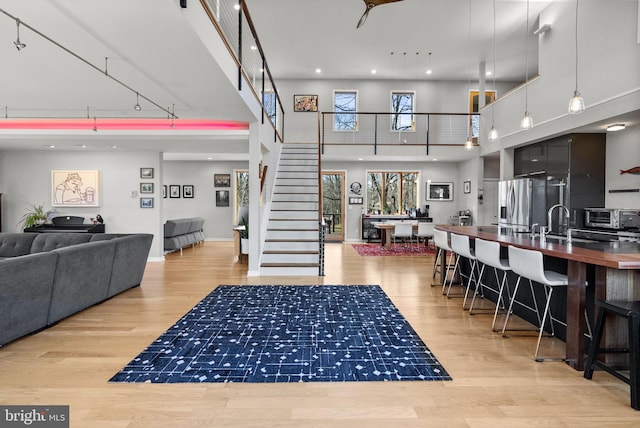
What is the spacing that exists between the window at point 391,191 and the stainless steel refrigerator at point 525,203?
4.33m

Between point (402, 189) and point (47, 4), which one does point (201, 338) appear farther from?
point (402, 189)

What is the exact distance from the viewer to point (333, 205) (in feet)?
37.6

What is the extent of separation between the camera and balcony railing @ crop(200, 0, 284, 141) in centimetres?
399

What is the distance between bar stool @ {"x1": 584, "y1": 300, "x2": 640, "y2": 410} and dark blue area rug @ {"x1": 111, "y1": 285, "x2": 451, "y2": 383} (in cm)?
108

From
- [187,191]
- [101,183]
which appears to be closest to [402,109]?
[187,191]

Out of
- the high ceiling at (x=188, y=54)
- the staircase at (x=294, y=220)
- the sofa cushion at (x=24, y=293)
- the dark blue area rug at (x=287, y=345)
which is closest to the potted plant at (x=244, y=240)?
the staircase at (x=294, y=220)

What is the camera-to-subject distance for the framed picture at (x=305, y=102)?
11.2 metres

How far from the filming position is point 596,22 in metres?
5.09

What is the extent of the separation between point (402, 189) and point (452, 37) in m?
4.73

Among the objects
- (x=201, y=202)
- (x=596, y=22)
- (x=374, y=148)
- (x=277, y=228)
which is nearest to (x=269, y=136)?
(x=277, y=228)

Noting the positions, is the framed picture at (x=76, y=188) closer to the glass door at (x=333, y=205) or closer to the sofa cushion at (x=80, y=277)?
the sofa cushion at (x=80, y=277)

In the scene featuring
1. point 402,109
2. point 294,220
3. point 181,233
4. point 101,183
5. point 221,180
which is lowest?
point 181,233

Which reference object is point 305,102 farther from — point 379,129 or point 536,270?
point 536,270

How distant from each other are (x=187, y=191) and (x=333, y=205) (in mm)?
4893
